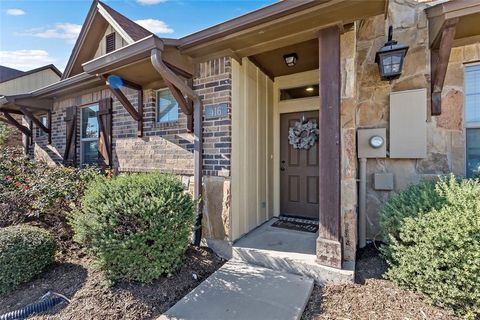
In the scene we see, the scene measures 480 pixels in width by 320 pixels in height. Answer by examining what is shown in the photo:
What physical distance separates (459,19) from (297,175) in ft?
9.80

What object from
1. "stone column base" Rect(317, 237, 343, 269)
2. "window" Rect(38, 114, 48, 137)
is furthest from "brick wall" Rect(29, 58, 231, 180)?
"window" Rect(38, 114, 48, 137)

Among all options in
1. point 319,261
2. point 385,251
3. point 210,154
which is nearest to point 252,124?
point 210,154

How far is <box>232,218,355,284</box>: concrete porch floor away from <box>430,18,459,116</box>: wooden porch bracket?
2.46 metres

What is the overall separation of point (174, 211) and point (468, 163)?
388 centimetres

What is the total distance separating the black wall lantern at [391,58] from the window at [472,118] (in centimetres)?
94

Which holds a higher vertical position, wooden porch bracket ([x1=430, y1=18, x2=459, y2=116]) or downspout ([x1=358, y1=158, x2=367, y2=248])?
wooden porch bracket ([x1=430, y1=18, x2=459, y2=116])

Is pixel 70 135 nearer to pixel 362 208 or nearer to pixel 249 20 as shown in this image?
pixel 249 20

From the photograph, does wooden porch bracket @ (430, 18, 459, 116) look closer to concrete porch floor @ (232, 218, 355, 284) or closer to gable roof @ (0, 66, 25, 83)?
concrete porch floor @ (232, 218, 355, 284)

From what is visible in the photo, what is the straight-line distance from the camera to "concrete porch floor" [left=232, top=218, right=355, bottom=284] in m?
2.62

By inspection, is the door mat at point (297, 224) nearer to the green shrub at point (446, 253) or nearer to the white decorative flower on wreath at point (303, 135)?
the white decorative flower on wreath at point (303, 135)

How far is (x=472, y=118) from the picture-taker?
3176 mm

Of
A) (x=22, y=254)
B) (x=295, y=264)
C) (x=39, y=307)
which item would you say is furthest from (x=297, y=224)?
(x=22, y=254)

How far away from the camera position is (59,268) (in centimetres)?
308

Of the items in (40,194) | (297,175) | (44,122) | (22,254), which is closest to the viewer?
(22,254)
